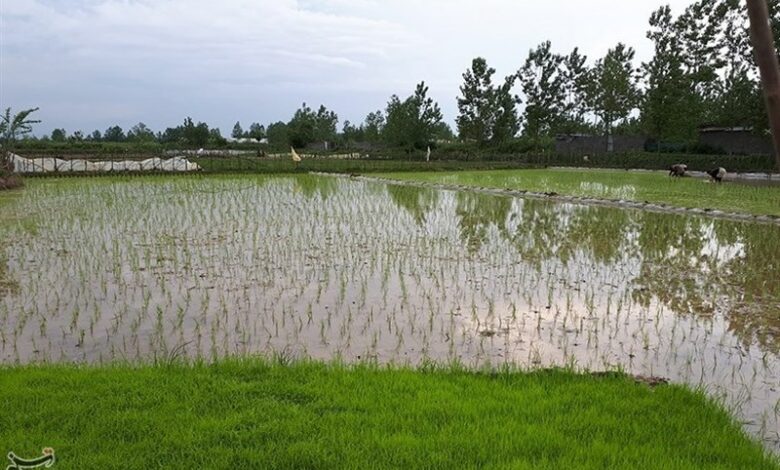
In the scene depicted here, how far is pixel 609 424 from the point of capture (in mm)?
3098

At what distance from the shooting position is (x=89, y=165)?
26.1 meters

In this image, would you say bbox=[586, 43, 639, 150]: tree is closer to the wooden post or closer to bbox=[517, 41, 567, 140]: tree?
bbox=[517, 41, 567, 140]: tree

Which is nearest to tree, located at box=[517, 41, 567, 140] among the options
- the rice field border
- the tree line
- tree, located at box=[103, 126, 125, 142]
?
the tree line

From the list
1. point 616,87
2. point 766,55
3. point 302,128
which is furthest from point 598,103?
point 766,55

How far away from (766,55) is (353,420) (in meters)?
2.57

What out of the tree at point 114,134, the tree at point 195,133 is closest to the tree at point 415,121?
the tree at point 195,133

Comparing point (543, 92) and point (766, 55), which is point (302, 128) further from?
point (766, 55)

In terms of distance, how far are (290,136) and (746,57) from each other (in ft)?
114

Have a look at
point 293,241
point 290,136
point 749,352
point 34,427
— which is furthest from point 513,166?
point 34,427

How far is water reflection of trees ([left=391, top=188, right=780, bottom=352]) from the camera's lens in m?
6.27

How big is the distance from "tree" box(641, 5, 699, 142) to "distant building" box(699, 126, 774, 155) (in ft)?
3.49

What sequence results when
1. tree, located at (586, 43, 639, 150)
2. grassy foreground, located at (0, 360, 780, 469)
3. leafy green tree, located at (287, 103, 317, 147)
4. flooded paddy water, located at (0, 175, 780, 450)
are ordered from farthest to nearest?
leafy green tree, located at (287, 103, 317, 147) → tree, located at (586, 43, 639, 150) → flooded paddy water, located at (0, 175, 780, 450) → grassy foreground, located at (0, 360, 780, 469)

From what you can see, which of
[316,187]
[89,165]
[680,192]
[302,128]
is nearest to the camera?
[680,192]

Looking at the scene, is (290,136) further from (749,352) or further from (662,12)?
(749,352)
